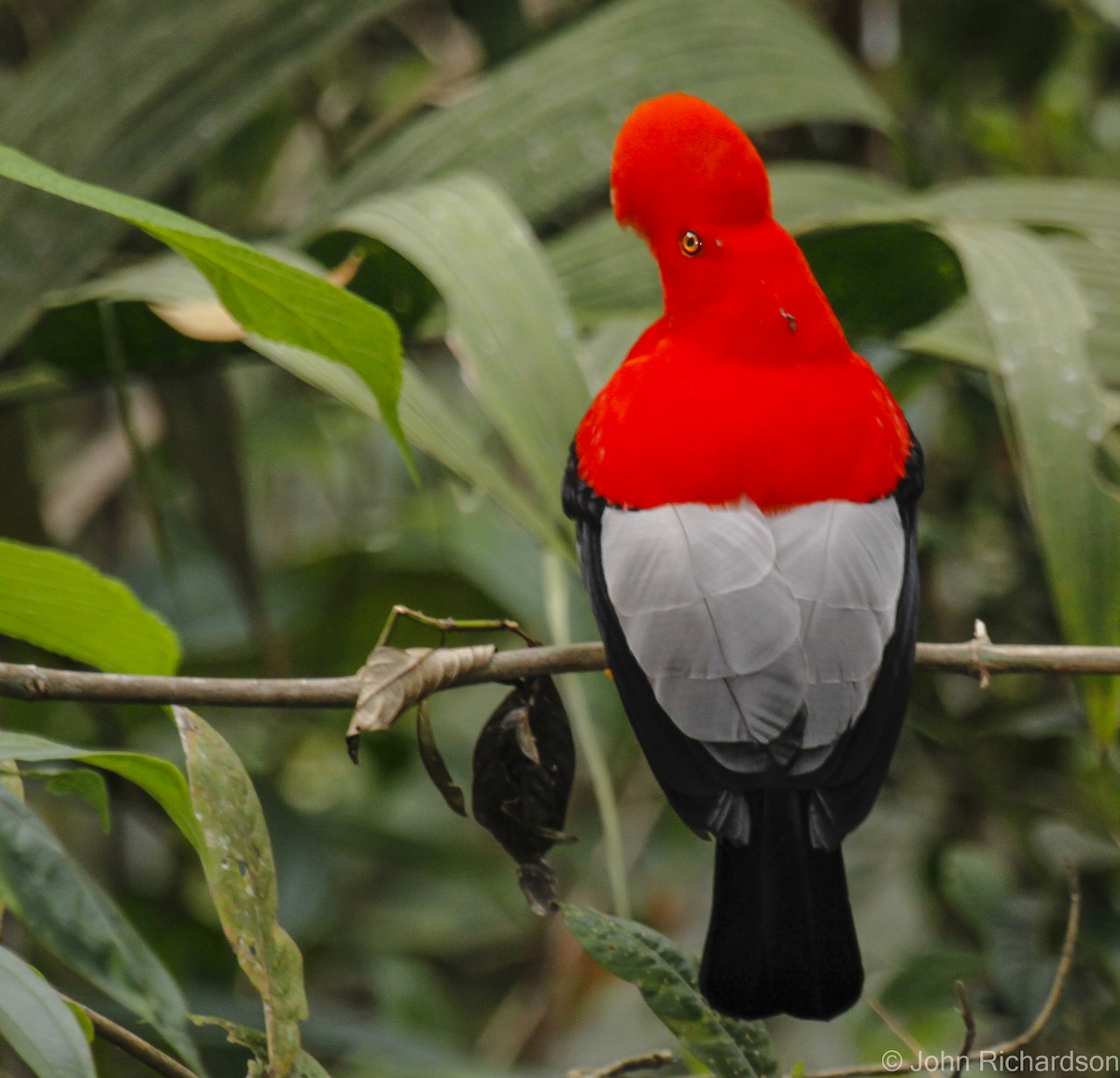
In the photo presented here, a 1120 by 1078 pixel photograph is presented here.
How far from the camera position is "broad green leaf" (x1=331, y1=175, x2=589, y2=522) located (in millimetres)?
1190

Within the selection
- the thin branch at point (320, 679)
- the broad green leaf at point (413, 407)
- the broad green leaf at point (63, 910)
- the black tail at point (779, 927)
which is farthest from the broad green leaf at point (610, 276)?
the broad green leaf at point (63, 910)

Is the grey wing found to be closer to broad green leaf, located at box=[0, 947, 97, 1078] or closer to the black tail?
the black tail

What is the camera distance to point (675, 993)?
3.34ft

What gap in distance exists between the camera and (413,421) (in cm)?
120

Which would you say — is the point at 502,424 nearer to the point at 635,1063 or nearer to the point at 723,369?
the point at 723,369

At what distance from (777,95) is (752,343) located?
0.63 m

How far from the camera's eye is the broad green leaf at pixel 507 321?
1.19 m

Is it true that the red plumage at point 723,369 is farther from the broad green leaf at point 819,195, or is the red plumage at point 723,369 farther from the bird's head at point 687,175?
the broad green leaf at point 819,195

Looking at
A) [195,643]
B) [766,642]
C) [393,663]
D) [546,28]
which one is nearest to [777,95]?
[546,28]

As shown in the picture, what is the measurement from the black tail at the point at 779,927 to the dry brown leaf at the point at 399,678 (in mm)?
259

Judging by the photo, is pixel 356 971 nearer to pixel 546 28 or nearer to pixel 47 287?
pixel 47 287

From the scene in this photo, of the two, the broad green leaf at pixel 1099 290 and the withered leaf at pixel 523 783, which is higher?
the broad green leaf at pixel 1099 290

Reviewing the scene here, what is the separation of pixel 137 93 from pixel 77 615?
99cm

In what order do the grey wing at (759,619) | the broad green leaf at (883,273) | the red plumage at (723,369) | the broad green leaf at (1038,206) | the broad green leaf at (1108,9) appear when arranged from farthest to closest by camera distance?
the broad green leaf at (1108,9)
the broad green leaf at (1038,206)
the broad green leaf at (883,273)
the red plumage at (723,369)
the grey wing at (759,619)
